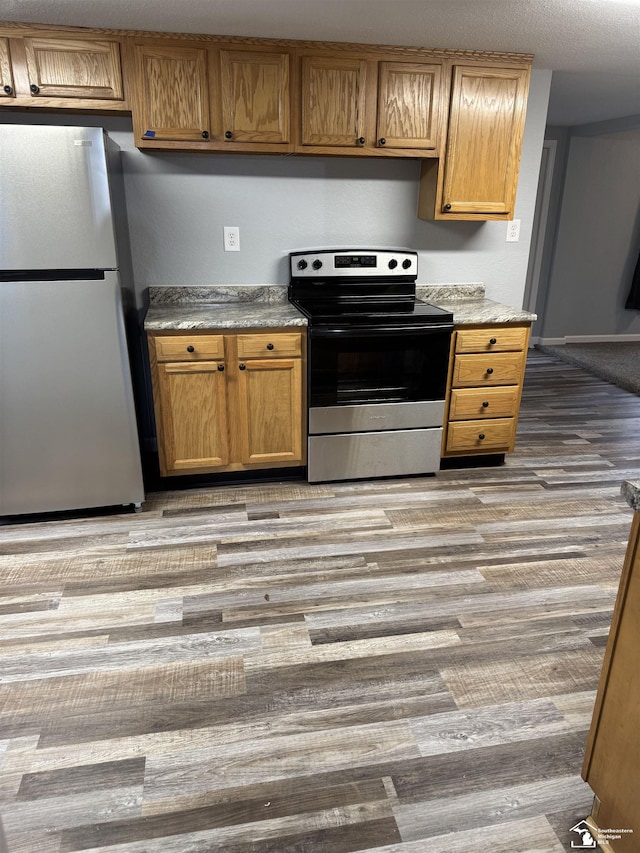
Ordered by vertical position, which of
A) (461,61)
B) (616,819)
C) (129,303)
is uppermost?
(461,61)

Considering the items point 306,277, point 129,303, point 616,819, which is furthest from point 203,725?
point 306,277

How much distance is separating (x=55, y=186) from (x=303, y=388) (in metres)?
1.44

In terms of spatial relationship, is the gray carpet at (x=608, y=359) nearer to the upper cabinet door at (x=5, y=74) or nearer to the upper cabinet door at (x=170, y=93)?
the upper cabinet door at (x=170, y=93)

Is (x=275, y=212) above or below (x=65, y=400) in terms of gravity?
above

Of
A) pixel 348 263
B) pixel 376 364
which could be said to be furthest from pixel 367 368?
pixel 348 263

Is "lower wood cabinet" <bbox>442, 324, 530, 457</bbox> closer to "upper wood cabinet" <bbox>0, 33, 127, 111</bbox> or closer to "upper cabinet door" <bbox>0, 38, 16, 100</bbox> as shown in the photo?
"upper wood cabinet" <bbox>0, 33, 127, 111</bbox>

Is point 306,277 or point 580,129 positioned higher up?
point 580,129

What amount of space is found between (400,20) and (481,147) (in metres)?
0.83

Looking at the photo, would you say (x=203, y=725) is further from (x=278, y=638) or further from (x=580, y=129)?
(x=580, y=129)

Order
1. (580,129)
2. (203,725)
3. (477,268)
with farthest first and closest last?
(580,129), (477,268), (203,725)

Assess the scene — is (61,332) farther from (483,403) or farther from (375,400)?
(483,403)

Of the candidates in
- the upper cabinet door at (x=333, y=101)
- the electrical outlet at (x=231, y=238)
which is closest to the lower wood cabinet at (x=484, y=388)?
the upper cabinet door at (x=333, y=101)

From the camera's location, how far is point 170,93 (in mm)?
2773

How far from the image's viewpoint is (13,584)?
236 cm
